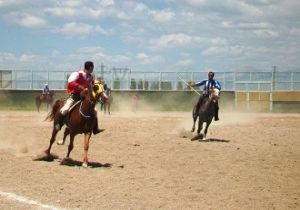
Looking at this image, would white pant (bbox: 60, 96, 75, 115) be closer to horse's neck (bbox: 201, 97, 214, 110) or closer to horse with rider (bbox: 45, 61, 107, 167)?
horse with rider (bbox: 45, 61, 107, 167)

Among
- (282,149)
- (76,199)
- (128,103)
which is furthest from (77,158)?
(128,103)

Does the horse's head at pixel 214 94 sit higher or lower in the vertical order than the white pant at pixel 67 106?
higher

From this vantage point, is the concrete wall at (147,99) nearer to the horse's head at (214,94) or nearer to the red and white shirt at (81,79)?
the horse's head at (214,94)

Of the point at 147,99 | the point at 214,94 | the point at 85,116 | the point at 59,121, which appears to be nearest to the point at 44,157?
the point at 59,121

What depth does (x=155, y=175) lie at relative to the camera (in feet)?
39.6

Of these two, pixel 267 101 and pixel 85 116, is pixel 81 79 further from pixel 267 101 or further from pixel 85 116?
pixel 267 101

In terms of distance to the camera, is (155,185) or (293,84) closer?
(155,185)

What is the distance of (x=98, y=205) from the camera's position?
903 cm

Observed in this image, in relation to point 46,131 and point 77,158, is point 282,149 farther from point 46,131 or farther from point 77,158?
point 46,131

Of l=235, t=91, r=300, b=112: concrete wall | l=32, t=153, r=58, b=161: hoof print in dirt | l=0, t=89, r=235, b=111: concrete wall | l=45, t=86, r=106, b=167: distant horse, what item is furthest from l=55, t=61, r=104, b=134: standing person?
l=235, t=91, r=300, b=112: concrete wall

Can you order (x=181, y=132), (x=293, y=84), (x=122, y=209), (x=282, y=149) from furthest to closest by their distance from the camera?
(x=293, y=84)
(x=181, y=132)
(x=282, y=149)
(x=122, y=209)

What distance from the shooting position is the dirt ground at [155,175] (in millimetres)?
9406

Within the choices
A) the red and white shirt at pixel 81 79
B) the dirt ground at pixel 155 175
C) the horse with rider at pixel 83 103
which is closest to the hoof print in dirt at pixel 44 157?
the dirt ground at pixel 155 175

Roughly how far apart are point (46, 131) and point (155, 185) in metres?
12.5
